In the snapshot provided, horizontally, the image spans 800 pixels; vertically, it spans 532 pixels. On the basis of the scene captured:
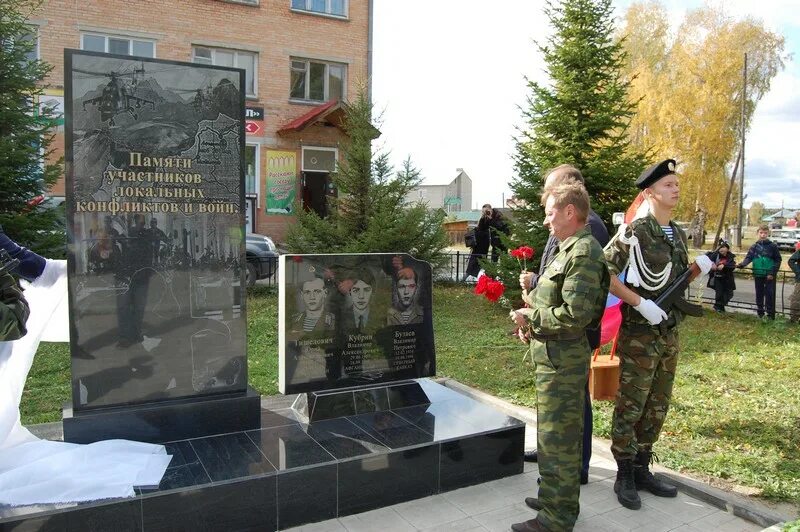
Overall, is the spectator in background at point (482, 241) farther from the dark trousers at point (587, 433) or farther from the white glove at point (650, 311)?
the white glove at point (650, 311)

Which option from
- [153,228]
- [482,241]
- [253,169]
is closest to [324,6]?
[253,169]

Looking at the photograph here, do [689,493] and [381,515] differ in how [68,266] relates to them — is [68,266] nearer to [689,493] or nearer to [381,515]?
[381,515]

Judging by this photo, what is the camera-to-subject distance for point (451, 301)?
12664 millimetres

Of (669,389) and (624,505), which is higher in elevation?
(669,389)

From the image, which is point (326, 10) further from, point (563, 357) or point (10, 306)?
point (563, 357)

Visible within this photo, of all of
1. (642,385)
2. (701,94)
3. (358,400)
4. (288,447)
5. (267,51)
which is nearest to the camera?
(642,385)

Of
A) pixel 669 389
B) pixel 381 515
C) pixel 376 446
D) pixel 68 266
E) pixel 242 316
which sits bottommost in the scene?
pixel 381 515

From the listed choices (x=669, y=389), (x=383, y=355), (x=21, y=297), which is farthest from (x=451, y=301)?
(x=21, y=297)

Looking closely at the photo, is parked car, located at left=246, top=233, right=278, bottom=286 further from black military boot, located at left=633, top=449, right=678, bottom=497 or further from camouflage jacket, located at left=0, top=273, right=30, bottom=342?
black military boot, located at left=633, top=449, right=678, bottom=497

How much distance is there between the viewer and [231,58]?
19.0 meters

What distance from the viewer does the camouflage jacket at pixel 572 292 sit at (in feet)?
10.3

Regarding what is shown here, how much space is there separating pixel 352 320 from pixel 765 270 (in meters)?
9.66

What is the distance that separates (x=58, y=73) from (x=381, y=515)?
678 inches

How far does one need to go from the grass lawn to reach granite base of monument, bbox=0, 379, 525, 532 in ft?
4.84
